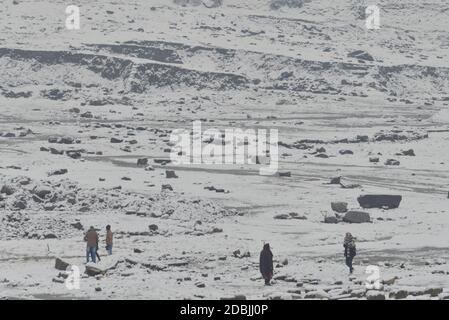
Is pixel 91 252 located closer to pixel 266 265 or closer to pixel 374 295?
pixel 266 265

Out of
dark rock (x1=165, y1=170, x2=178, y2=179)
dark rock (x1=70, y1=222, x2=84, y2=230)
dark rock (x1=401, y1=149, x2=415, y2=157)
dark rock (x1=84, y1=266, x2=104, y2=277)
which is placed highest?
dark rock (x1=401, y1=149, x2=415, y2=157)

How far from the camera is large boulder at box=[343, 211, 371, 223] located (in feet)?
125

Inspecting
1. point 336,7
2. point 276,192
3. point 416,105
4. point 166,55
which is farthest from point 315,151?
point 336,7

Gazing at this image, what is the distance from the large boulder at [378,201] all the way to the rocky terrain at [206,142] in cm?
7

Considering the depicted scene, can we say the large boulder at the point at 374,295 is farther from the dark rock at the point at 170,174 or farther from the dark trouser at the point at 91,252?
the dark rock at the point at 170,174

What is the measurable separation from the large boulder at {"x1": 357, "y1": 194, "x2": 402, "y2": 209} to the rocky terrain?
7 centimetres

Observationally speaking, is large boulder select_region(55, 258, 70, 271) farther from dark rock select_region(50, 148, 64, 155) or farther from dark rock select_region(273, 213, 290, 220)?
dark rock select_region(50, 148, 64, 155)

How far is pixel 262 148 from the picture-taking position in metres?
62.4

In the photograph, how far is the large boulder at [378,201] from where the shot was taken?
41.4m

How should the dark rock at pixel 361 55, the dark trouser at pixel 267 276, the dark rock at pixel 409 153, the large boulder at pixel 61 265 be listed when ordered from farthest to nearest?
the dark rock at pixel 361 55, the dark rock at pixel 409 153, the large boulder at pixel 61 265, the dark trouser at pixel 267 276

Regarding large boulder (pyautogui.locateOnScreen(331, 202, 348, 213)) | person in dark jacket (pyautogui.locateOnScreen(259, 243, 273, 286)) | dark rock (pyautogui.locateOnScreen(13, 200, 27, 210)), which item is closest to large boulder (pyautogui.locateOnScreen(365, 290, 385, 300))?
person in dark jacket (pyautogui.locateOnScreen(259, 243, 273, 286))

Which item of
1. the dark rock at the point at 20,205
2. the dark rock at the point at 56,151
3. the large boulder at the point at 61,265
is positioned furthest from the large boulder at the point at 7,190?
the dark rock at the point at 56,151

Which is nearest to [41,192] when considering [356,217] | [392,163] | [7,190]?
[7,190]

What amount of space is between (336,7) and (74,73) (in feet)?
137
